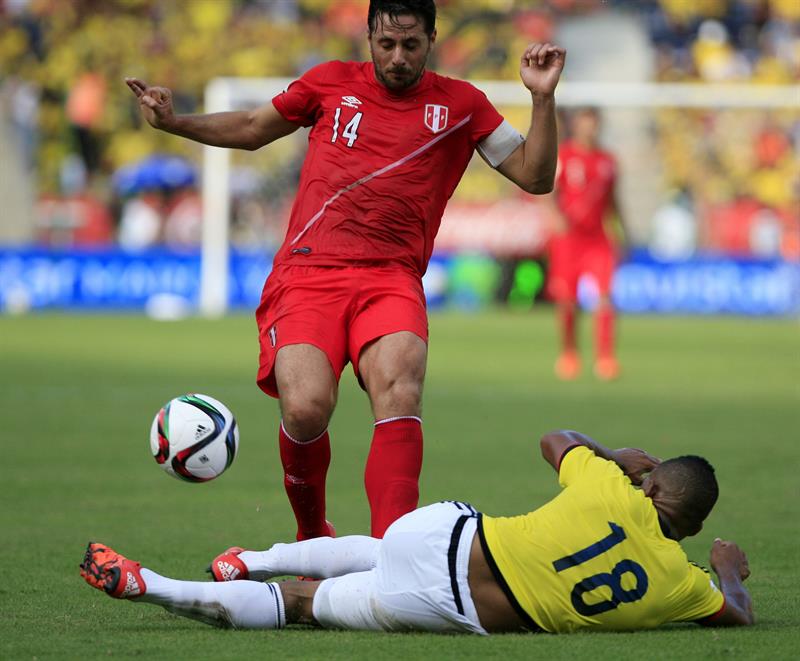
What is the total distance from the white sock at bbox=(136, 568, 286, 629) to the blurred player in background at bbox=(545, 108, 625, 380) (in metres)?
11.6

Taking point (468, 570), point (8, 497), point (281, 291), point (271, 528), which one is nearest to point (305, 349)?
point (281, 291)

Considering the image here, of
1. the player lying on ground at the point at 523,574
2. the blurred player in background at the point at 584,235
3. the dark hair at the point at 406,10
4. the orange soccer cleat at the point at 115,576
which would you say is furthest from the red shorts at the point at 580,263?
the orange soccer cleat at the point at 115,576

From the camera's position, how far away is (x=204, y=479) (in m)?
6.37

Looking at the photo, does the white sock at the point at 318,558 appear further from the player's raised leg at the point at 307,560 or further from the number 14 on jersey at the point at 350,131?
the number 14 on jersey at the point at 350,131

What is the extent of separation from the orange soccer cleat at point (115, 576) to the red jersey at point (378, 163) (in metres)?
1.75

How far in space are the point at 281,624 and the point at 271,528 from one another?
8.52ft

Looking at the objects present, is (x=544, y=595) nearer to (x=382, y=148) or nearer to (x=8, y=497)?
(x=382, y=148)

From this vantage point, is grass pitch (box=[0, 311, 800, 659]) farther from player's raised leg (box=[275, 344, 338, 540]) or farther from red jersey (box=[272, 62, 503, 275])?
red jersey (box=[272, 62, 503, 275])

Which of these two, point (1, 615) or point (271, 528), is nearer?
point (1, 615)

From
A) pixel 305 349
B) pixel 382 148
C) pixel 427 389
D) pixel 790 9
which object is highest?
pixel 790 9

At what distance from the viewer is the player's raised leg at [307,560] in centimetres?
580

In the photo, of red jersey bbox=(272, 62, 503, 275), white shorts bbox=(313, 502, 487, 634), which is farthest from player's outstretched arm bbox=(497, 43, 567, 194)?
white shorts bbox=(313, 502, 487, 634)

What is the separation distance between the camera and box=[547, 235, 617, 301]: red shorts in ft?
56.0

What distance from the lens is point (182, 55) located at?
108 feet
